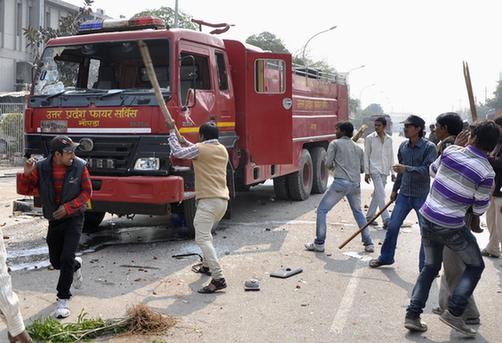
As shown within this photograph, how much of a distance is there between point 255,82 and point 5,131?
13428 mm

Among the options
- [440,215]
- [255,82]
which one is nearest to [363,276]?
[440,215]

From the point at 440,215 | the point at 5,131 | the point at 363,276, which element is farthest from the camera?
the point at 5,131

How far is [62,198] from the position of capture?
4805 mm

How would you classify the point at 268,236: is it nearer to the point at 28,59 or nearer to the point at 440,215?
the point at 440,215

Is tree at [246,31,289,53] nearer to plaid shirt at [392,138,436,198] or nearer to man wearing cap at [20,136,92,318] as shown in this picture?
plaid shirt at [392,138,436,198]

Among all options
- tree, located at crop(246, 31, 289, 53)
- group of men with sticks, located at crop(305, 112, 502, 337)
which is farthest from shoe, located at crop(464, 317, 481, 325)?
tree, located at crop(246, 31, 289, 53)

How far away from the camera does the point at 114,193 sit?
6723mm

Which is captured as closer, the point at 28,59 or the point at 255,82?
the point at 255,82

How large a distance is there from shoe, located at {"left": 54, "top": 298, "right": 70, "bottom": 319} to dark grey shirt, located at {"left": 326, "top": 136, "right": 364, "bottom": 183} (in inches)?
147

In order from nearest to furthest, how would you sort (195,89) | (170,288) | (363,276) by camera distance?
1. (170,288)
2. (363,276)
3. (195,89)

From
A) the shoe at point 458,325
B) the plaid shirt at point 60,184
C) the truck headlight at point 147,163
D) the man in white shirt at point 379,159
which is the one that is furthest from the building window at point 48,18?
the shoe at point 458,325

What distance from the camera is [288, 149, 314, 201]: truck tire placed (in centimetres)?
1122

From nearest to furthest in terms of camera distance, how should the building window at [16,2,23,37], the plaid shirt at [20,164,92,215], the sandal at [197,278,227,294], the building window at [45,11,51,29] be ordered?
the plaid shirt at [20,164,92,215] < the sandal at [197,278,227,294] < the building window at [16,2,23,37] < the building window at [45,11,51,29]

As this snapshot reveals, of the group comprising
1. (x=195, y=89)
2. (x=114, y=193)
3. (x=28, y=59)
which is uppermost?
(x=28, y=59)
